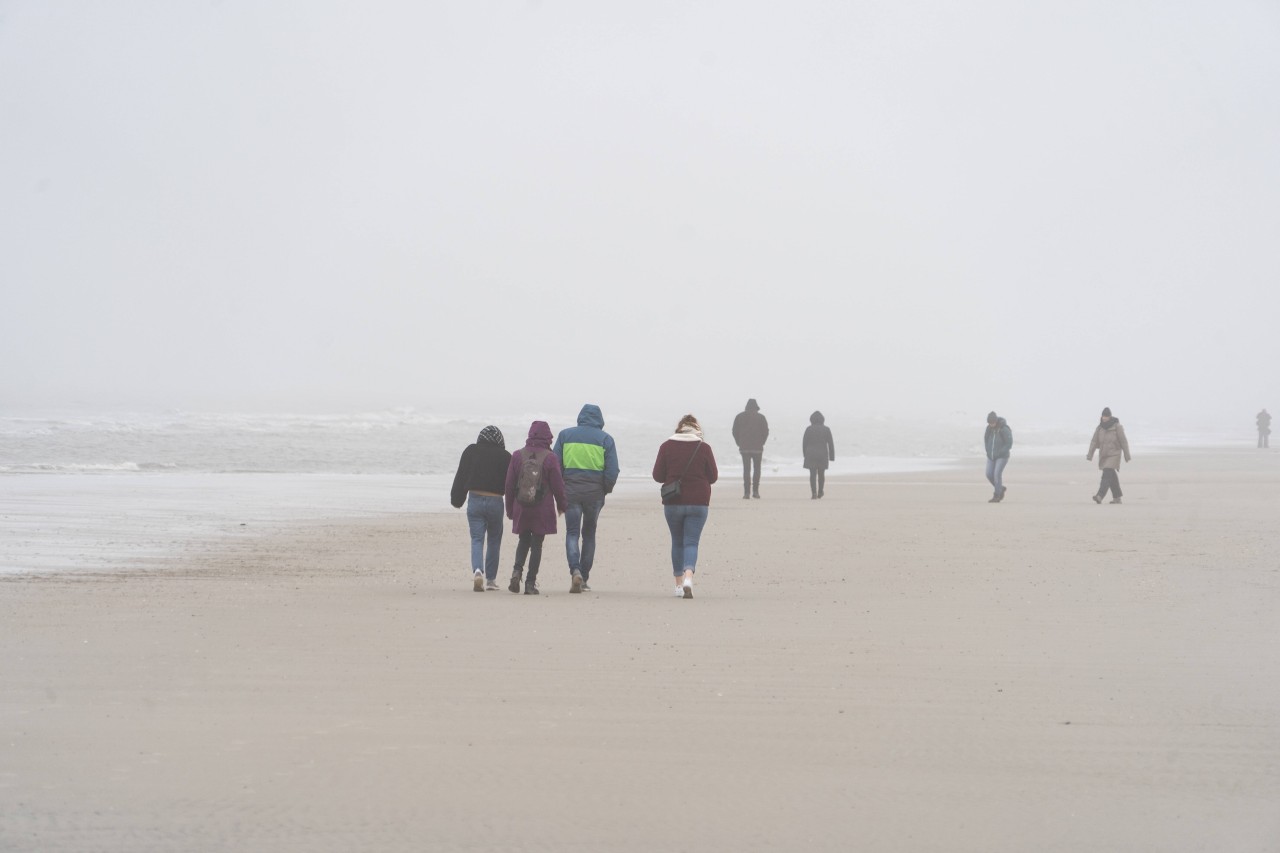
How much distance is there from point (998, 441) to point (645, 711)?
17.7 metres

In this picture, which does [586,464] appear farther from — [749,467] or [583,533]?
[749,467]

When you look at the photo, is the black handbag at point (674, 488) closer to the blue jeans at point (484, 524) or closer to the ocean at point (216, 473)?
the blue jeans at point (484, 524)

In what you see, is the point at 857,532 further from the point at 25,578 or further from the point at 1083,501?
the point at 25,578

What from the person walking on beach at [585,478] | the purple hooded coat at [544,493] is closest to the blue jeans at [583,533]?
the person walking on beach at [585,478]

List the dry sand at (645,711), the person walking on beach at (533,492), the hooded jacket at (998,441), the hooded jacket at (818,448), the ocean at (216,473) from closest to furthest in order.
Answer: the dry sand at (645,711)
the person walking on beach at (533,492)
the ocean at (216,473)
the hooded jacket at (998,441)
the hooded jacket at (818,448)

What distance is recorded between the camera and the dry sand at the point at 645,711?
4621 mm

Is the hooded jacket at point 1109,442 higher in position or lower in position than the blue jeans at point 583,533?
higher

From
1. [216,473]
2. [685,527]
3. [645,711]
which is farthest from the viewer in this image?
[216,473]

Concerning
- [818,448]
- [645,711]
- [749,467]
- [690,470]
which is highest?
[818,448]

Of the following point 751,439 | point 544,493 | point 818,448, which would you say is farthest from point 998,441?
point 544,493

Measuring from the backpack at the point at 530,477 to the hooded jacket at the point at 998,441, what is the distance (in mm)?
13411

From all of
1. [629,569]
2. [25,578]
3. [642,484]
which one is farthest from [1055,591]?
[642,484]

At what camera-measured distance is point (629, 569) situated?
514 inches

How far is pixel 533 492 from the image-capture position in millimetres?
10984
